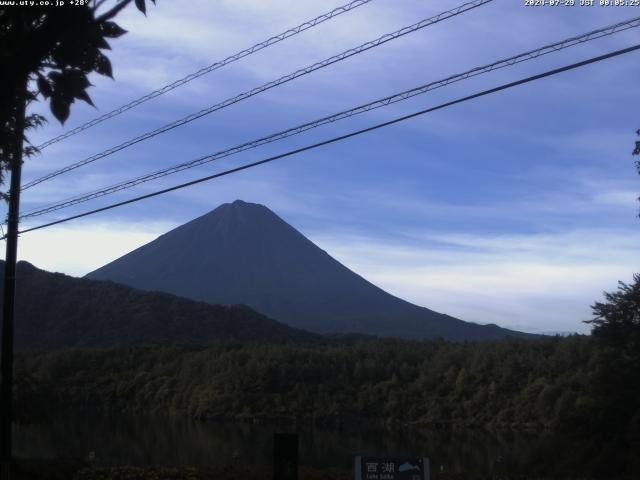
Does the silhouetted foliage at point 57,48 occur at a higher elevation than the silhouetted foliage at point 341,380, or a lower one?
higher

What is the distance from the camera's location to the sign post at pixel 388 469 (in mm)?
8156

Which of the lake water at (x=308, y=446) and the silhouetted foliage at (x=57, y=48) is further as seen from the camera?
the lake water at (x=308, y=446)

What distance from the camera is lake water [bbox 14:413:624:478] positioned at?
20.9 m

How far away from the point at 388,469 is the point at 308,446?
2052 cm

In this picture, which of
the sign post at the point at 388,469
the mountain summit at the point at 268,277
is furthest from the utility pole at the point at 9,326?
the mountain summit at the point at 268,277

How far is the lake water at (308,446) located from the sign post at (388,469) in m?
10.5

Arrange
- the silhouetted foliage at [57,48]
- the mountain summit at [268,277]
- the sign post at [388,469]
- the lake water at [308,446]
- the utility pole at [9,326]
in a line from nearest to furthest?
the silhouetted foliage at [57,48] → the sign post at [388,469] → the utility pole at [9,326] → the lake water at [308,446] → the mountain summit at [268,277]

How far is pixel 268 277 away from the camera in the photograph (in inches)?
5359

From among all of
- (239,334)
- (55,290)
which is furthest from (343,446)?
(55,290)

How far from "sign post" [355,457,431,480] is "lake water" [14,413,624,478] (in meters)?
10.5

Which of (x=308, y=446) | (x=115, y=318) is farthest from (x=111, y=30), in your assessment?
(x=115, y=318)

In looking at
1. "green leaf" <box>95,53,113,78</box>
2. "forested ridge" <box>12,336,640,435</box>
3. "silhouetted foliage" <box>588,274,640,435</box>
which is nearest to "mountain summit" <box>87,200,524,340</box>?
"forested ridge" <box>12,336,640,435</box>

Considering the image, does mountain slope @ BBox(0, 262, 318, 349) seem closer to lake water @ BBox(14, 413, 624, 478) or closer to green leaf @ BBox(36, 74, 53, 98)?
lake water @ BBox(14, 413, 624, 478)

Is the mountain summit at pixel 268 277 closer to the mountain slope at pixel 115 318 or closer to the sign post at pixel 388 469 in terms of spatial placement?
the mountain slope at pixel 115 318
